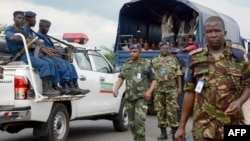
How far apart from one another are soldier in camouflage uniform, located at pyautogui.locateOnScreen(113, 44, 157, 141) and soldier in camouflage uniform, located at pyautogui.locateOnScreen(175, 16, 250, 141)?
3.07 metres

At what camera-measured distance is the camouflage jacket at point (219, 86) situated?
12.3ft

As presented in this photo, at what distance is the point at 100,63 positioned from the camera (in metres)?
9.51

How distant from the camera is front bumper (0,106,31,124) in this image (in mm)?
6457

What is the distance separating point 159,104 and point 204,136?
16.0 feet

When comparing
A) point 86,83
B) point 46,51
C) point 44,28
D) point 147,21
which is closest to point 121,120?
point 86,83

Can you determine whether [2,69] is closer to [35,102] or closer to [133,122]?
[35,102]

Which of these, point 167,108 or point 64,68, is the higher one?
point 64,68

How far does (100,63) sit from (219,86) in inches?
231

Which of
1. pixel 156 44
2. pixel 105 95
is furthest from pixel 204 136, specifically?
pixel 156 44

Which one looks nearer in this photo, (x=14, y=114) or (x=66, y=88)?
(x=14, y=114)

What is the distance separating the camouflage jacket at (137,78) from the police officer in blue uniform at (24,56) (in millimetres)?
1071

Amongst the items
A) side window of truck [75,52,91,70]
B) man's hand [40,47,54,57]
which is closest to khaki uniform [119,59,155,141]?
man's hand [40,47,54,57]

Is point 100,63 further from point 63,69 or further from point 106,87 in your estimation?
point 63,69

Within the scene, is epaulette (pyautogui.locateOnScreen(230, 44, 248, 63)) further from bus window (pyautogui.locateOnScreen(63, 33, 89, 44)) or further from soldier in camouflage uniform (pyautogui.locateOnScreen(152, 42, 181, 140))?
bus window (pyautogui.locateOnScreen(63, 33, 89, 44))
